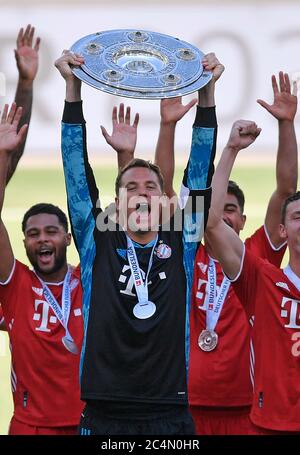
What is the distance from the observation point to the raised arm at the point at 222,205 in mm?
4375

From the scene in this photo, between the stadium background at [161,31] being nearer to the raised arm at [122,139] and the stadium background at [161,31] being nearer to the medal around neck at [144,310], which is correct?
the raised arm at [122,139]

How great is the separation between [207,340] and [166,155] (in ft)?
3.01

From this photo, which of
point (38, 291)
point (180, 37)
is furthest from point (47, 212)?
point (180, 37)

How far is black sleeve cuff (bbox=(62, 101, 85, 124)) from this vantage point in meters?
3.92

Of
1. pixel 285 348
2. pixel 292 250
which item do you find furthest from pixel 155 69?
pixel 285 348

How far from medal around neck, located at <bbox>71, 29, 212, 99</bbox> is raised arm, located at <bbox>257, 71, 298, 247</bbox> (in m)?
0.74

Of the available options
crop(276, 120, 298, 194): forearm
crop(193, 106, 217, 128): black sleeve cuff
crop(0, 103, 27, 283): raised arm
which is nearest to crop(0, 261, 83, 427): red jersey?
crop(0, 103, 27, 283): raised arm

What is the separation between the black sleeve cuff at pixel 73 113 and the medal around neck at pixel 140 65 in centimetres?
11

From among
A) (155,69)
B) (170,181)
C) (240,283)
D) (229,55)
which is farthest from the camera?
(229,55)

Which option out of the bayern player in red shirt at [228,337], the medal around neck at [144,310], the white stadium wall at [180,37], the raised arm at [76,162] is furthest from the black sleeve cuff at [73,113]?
the white stadium wall at [180,37]

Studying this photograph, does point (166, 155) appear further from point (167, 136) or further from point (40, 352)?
point (40, 352)

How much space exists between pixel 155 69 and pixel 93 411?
1.38 meters

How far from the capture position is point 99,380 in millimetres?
3791
